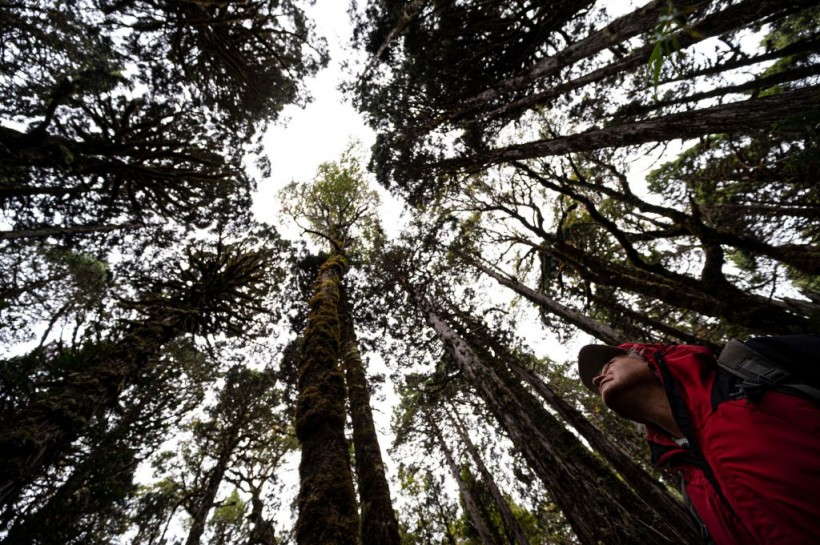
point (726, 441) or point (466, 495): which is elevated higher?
point (466, 495)

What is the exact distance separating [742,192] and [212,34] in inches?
524

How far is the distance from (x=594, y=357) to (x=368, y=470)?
15.3 feet

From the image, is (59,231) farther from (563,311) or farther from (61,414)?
(563,311)

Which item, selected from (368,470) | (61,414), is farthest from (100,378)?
(368,470)

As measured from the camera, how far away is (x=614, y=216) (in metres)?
9.20

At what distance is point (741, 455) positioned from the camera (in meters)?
1.24

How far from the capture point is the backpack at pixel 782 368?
1.15m

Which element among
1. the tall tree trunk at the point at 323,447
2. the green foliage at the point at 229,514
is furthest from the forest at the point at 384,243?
the green foliage at the point at 229,514

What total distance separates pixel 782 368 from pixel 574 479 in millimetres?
4790

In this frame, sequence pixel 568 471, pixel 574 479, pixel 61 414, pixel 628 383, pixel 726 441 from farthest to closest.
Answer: pixel 568 471
pixel 574 479
pixel 61 414
pixel 628 383
pixel 726 441

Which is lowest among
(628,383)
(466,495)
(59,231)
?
(628,383)

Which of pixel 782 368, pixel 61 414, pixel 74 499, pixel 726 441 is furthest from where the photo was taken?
pixel 74 499

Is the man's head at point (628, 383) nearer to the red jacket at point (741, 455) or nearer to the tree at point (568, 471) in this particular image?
the red jacket at point (741, 455)

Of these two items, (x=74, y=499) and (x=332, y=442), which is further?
(x=74, y=499)
